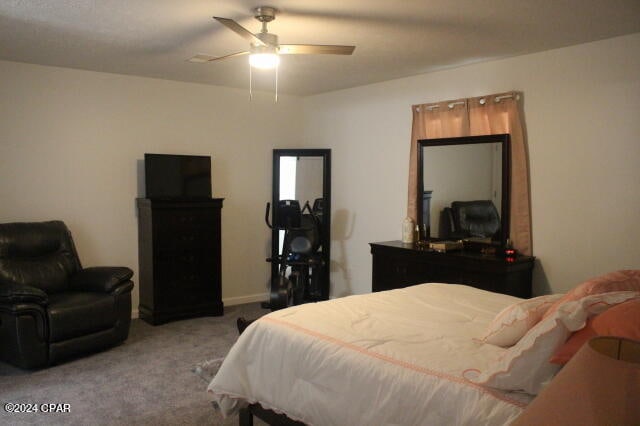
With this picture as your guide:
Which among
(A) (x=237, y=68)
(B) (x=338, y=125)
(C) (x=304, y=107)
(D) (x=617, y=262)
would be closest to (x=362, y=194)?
(B) (x=338, y=125)

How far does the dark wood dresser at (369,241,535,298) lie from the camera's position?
382 centimetres

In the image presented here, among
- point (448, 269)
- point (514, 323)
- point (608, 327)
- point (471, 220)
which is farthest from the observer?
point (471, 220)

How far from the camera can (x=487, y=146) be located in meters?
4.28

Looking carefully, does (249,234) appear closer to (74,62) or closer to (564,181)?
(74,62)

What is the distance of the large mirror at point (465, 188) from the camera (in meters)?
4.20

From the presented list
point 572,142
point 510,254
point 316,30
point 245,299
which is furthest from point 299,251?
point 572,142

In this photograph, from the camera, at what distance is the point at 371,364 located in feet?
6.30

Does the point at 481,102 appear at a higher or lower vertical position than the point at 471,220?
higher

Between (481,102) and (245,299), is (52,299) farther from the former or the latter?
(481,102)

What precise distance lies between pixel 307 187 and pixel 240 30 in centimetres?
317

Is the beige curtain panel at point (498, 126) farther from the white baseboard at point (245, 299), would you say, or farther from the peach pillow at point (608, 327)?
the white baseboard at point (245, 299)

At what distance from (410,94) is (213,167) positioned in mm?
2303

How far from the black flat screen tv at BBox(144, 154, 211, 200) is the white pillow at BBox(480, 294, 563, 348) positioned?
3663mm

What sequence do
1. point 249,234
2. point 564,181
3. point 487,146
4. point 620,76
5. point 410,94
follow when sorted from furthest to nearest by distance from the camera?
point 249,234 < point 410,94 < point 487,146 < point 564,181 < point 620,76
